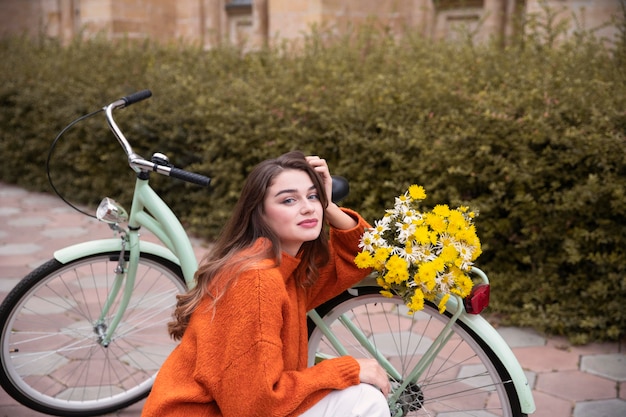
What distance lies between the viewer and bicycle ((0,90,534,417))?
208cm

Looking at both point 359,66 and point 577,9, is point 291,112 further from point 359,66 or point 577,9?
point 577,9

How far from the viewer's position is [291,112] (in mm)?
4840

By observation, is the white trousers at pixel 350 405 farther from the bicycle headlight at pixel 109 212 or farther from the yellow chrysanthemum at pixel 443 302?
the bicycle headlight at pixel 109 212

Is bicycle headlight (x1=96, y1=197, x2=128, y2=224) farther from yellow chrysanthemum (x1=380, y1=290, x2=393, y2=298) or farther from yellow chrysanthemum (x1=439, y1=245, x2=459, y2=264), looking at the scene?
yellow chrysanthemum (x1=439, y1=245, x2=459, y2=264)

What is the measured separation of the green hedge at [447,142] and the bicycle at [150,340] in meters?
0.75

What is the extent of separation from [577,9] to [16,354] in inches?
244

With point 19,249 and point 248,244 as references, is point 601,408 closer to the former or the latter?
point 248,244

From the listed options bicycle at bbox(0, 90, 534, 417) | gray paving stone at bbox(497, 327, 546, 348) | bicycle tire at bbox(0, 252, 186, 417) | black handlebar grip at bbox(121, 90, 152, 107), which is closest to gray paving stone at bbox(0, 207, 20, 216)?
bicycle tire at bbox(0, 252, 186, 417)

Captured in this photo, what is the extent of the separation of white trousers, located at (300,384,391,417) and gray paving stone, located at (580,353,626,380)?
183 centimetres

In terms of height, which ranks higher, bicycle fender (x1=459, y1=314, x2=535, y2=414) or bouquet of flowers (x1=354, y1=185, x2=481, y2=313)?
bouquet of flowers (x1=354, y1=185, x2=481, y2=313)

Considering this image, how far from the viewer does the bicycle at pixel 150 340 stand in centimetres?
208

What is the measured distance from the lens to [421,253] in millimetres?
1882

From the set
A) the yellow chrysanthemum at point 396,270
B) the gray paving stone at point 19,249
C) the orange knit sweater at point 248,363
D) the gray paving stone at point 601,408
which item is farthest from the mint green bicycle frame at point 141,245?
the gray paving stone at point 19,249

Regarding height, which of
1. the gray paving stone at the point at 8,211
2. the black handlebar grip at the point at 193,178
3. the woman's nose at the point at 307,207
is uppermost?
the black handlebar grip at the point at 193,178
